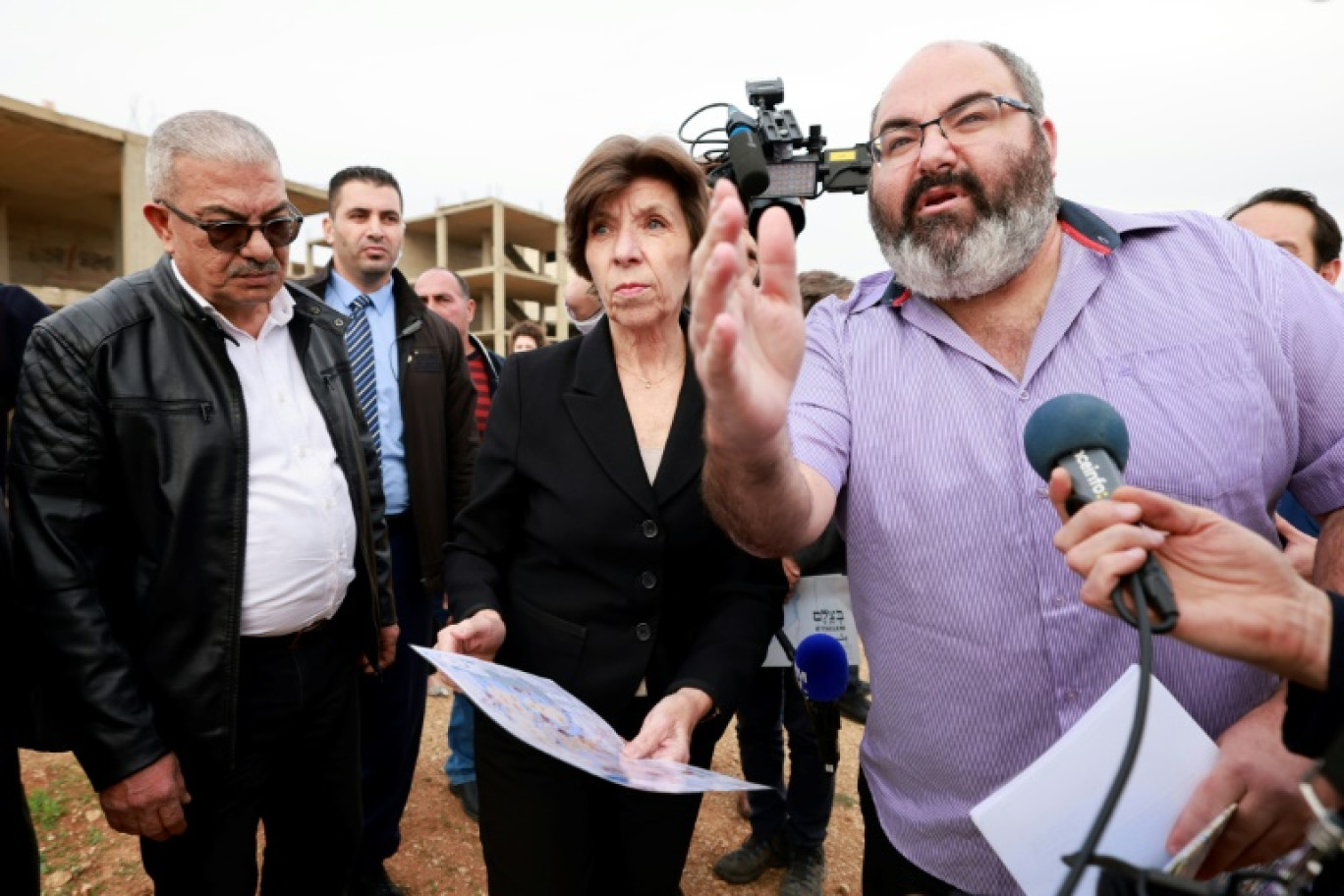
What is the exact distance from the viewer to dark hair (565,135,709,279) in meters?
2.00

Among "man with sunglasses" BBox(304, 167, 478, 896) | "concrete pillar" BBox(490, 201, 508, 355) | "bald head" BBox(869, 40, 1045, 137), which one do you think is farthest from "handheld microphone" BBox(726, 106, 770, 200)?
"concrete pillar" BBox(490, 201, 508, 355)

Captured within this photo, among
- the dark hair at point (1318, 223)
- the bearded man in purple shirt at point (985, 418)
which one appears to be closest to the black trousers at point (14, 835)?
the bearded man in purple shirt at point (985, 418)

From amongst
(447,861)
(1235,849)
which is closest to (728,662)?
(1235,849)

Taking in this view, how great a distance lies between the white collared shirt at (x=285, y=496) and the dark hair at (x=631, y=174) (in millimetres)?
954

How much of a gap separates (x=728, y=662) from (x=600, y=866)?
608mm

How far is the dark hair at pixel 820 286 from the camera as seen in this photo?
402cm

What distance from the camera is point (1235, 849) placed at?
107 cm

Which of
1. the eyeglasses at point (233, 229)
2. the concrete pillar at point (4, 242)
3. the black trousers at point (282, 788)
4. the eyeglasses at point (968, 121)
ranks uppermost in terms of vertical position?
the concrete pillar at point (4, 242)

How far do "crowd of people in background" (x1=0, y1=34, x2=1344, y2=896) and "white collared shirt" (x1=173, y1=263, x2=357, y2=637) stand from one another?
1 centimetres

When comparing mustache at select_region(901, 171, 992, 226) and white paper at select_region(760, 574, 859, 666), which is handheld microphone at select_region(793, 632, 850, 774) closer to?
white paper at select_region(760, 574, 859, 666)

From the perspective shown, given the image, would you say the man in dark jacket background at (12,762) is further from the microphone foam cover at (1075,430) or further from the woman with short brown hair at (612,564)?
the microphone foam cover at (1075,430)

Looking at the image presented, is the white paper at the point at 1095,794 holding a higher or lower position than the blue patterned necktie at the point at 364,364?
lower

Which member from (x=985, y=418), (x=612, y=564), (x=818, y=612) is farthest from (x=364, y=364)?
(x=985, y=418)

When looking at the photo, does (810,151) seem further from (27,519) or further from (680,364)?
(27,519)
